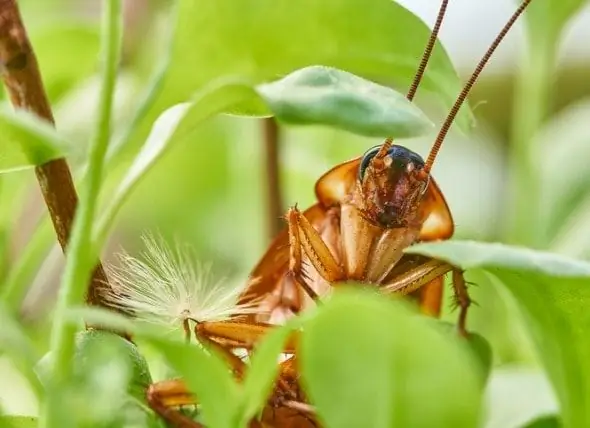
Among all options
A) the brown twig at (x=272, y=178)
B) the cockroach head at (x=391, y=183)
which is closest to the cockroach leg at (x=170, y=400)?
the cockroach head at (x=391, y=183)

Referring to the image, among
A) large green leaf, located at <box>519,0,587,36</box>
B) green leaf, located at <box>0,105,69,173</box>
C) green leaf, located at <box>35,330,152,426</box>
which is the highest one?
large green leaf, located at <box>519,0,587,36</box>

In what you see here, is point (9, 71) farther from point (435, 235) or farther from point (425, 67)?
point (435, 235)

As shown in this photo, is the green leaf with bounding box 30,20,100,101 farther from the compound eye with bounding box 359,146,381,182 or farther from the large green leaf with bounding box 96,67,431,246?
the large green leaf with bounding box 96,67,431,246

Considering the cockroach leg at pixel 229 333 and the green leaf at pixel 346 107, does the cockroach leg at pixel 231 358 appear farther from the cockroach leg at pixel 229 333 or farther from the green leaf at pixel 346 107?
the green leaf at pixel 346 107

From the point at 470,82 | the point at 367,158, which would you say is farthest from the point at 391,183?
the point at 470,82

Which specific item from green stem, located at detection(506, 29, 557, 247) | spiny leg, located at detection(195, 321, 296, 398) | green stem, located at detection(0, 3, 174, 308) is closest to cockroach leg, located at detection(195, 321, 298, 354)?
spiny leg, located at detection(195, 321, 296, 398)

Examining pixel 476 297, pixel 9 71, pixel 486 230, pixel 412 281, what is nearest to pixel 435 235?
pixel 412 281

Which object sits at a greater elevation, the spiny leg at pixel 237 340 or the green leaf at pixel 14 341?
the spiny leg at pixel 237 340
